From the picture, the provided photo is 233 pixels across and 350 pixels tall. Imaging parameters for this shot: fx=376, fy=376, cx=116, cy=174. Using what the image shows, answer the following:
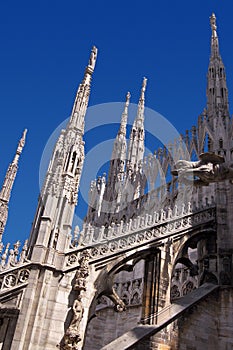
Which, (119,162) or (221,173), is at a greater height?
(119,162)

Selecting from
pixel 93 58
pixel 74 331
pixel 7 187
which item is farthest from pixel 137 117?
pixel 74 331

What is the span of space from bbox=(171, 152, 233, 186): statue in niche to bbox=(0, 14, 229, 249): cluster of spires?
22.0ft

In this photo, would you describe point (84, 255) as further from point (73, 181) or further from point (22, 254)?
point (73, 181)

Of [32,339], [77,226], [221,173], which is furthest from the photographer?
[77,226]

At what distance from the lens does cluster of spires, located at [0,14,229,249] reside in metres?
13.5

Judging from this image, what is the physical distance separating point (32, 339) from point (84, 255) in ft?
7.62

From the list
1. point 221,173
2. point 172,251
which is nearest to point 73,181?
point 172,251

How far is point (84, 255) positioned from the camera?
31.8ft

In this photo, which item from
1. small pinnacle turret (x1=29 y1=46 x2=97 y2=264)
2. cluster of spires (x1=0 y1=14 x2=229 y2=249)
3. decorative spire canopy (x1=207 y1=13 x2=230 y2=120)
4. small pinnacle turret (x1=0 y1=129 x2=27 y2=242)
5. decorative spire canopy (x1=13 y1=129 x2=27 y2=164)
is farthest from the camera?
decorative spire canopy (x1=13 y1=129 x2=27 y2=164)

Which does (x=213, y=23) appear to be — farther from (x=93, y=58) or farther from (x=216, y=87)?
(x=93, y=58)

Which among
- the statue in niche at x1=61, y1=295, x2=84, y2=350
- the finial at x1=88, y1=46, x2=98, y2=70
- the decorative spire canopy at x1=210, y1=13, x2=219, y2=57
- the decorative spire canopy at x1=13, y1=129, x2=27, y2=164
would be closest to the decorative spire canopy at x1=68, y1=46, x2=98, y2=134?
the finial at x1=88, y1=46, x2=98, y2=70

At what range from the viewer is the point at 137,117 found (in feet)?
88.7

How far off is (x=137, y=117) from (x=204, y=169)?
21.4 meters

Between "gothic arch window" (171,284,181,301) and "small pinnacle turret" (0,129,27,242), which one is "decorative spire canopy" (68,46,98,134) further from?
"gothic arch window" (171,284,181,301)
